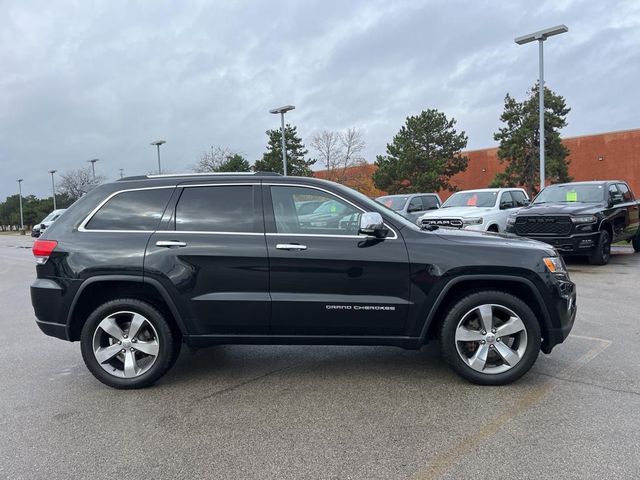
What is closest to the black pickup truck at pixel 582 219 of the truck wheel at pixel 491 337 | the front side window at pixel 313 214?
the truck wheel at pixel 491 337

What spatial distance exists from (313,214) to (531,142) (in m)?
35.8

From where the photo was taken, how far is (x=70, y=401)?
13.7 feet

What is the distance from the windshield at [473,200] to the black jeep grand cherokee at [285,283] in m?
10.5

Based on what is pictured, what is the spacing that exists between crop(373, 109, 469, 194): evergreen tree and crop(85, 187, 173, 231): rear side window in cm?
3724

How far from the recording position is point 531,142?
1423 inches

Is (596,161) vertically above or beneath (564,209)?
above

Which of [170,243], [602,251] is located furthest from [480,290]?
[602,251]

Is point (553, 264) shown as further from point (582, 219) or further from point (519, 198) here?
point (519, 198)

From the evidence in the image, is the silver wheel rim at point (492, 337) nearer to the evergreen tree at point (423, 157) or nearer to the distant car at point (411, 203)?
the distant car at point (411, 203)

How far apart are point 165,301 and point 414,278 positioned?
81.3 inches

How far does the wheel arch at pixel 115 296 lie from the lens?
13.9 feet

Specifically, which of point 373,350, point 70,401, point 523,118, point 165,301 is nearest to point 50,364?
point 70,401

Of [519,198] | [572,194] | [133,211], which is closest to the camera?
[133,211]

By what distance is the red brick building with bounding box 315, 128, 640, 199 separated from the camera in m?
37.3
